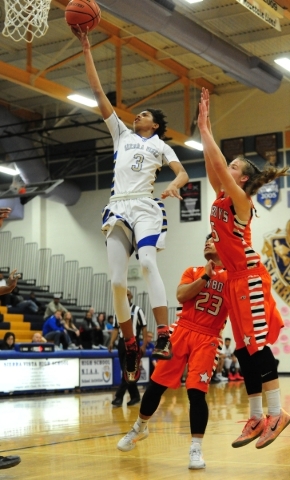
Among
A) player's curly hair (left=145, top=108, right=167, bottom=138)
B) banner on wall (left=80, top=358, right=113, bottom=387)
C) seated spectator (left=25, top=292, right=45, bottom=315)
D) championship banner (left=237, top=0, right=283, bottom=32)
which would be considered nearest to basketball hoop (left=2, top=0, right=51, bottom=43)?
player's curly hair (left=145, top=108, right=167, bottom=138)

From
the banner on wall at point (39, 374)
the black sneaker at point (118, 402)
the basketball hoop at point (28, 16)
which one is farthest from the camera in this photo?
the banner on wall at point (39, 374)

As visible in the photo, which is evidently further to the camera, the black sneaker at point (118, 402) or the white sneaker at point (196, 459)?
the black sneaker at point (118, 402)

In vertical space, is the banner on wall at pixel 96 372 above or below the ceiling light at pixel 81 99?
below

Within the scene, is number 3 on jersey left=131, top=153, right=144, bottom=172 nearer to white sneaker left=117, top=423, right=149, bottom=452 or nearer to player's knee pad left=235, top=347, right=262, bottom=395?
player's knee pad left=235, top=347, right=262, bottom=395

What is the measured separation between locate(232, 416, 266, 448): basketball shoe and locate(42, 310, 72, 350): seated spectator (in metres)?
12.2

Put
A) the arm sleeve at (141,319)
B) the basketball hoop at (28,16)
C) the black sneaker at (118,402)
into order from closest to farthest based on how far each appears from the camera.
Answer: the basketball hoop at (28,16) → the black sneaker at (118,402) → the arm sleeve at (141,319)

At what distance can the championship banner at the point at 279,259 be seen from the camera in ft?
76.4

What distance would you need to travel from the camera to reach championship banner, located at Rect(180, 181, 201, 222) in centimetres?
2498

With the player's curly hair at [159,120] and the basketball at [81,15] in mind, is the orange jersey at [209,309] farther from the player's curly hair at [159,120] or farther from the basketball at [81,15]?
the basketball at [81,15]

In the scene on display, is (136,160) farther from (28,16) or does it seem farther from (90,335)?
(90,335)

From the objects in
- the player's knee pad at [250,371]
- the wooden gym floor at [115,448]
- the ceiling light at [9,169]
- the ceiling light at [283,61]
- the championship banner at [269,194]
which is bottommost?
the wooden gym floor at [115,448]

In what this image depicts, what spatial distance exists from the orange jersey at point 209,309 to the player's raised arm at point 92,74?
1647mm

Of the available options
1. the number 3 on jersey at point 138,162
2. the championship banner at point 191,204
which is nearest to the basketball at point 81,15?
the number 3 on jersey at point 138,162

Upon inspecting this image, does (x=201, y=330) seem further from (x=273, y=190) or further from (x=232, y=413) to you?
(x=273, y=190)
